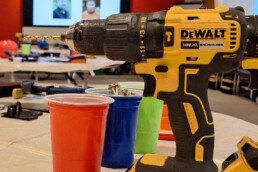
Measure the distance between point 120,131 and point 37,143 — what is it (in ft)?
0.90

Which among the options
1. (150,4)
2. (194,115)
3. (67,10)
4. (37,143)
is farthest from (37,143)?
(150,4)

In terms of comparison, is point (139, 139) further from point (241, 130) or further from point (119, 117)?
point (241, 130)

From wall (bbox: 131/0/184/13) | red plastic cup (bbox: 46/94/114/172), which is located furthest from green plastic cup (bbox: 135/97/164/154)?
wall (bbox: 131/0/184/13)

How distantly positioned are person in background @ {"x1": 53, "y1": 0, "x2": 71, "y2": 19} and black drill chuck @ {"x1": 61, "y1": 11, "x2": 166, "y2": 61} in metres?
5.40

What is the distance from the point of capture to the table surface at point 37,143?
68 cm

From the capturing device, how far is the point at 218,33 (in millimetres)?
578

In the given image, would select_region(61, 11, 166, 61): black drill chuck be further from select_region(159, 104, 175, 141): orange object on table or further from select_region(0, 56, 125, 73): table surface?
select_region(0, 56, 125, 73): table surface

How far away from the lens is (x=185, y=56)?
0.59 m

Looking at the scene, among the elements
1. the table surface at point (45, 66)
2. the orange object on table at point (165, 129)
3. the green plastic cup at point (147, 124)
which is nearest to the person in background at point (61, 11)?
the table surface at point (45, 66)

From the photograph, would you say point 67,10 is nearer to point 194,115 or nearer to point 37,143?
point 37,143

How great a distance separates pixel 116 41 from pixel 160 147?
12.4 inches

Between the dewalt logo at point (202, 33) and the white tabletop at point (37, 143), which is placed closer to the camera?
the dewalt logo at point (202, 33)

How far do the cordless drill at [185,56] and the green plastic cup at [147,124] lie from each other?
0.11 meters

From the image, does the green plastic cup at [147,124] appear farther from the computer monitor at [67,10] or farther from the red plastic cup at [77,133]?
the computer monitor at [67,10]
